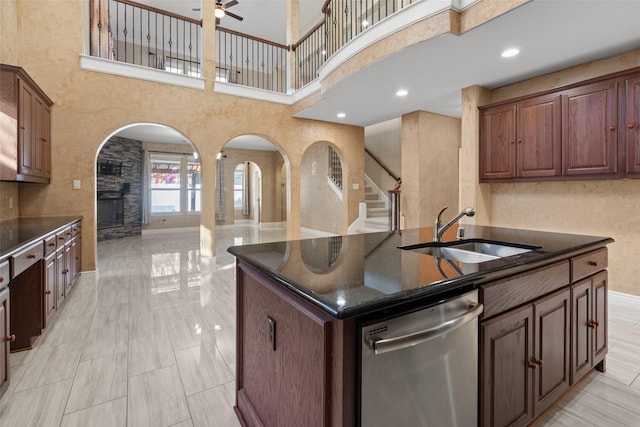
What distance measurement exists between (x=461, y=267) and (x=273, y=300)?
778mm

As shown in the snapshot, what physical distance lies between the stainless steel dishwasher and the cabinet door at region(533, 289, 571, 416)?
52cm

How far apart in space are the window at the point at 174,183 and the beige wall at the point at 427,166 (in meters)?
6.84

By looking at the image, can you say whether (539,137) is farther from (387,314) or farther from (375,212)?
(375,212)

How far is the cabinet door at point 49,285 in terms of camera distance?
2.56m

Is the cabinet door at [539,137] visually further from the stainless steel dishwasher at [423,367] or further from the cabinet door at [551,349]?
the stainless steel dishwasher at [423,367]

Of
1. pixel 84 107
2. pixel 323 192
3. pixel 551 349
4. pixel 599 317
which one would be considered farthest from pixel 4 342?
pixel 323 192

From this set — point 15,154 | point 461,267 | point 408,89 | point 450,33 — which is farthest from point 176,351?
point 408,89

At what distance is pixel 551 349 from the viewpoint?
61.3 inches

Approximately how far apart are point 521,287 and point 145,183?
9.74m

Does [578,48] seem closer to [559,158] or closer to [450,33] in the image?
[559,158]

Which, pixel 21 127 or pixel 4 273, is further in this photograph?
pixel 21 127

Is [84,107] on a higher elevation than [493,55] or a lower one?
lower

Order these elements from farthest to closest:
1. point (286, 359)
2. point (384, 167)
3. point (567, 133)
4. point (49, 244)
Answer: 1. point (384, 167)
2. point (567, 133)
3. point (49, 244)
4. point (286, 359)

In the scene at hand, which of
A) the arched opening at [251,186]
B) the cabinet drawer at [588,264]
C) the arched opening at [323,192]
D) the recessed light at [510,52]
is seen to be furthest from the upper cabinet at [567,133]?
the arched opening at [251,186]
